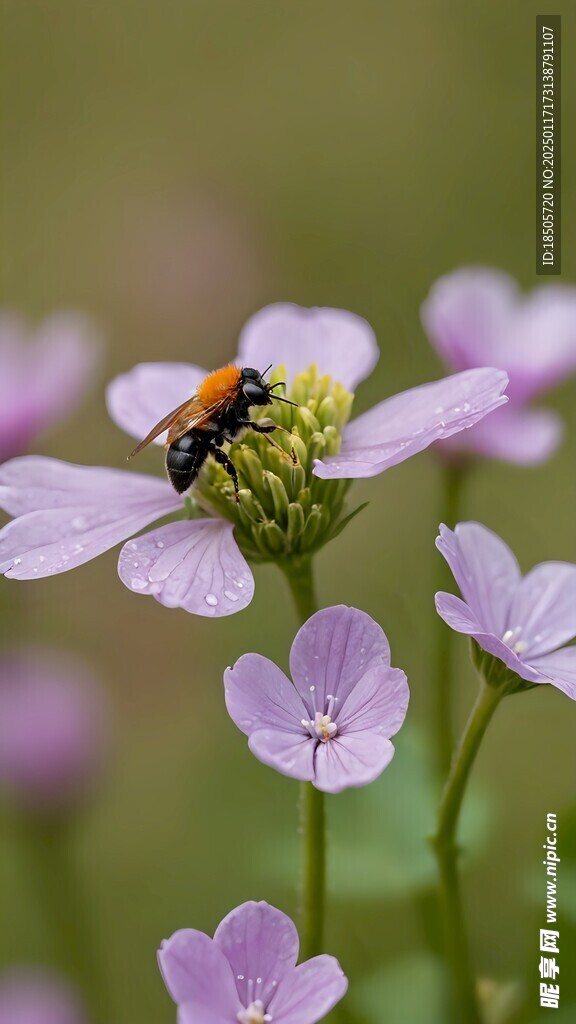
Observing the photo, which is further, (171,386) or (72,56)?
(72,56)

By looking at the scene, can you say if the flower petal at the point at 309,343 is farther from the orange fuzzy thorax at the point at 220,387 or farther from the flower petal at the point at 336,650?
the flower petal at the point at 336,650

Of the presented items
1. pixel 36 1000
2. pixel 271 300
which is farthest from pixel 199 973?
pixel 271 300

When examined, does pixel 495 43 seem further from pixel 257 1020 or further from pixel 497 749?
pixel 257 1020

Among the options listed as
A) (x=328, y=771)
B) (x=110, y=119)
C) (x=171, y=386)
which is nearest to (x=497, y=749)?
(x=171, y=386)

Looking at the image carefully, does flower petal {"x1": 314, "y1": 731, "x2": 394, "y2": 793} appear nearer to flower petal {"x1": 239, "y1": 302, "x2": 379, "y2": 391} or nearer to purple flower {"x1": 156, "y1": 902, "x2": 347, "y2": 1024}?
purple flower {"x1": 156, "y1": 902, "x2": 347, "y2": 1024}

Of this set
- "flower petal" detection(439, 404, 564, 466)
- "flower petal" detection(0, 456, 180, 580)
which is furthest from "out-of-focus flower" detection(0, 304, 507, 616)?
"flower petal" detection(439, 404, 564, 466)

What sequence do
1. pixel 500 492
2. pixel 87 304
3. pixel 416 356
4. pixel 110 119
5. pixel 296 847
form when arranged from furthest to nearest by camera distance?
1. pixel 110 119
2. pixel 87 304
3. pixel 416 356
4. pixel 500 492
5. pixel 296 847

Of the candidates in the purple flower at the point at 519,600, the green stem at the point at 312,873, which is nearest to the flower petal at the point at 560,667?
the purple flower at the point at 519,600

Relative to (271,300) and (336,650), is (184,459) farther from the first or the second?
(271,300)
